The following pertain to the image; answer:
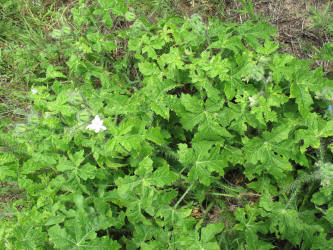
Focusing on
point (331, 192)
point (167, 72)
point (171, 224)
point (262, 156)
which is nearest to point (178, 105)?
point (167, 72)

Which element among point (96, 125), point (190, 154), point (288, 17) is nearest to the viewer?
point (96, 125)

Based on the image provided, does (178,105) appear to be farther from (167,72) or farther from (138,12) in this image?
(138,12)

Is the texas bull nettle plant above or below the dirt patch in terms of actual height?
below

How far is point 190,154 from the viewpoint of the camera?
111 inches

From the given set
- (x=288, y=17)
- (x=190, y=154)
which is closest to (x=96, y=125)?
(x=190, y=154)

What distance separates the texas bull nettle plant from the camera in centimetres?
276

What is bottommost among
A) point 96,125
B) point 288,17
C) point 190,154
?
point 190,154

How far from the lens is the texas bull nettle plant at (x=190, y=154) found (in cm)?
276

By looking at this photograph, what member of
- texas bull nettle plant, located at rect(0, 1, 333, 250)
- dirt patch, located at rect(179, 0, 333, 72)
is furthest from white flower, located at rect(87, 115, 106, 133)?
dirt patch, located at rect(179, 0, 333, 72)

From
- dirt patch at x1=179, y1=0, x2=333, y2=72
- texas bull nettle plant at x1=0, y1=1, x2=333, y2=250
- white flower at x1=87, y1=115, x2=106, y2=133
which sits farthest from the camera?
dirt patch at x1=179, y1=0, x2=333, y2=72

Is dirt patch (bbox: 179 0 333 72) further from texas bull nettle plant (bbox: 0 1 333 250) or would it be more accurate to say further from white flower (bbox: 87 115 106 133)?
white flower (bbox: 87 115 106 133)

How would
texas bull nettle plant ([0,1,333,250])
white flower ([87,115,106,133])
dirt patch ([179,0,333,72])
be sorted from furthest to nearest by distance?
dirt patch ([179,0,333,72]) → texas bull nettle plant ([0,1,333,250]) → white flower ([87,115,106,133])

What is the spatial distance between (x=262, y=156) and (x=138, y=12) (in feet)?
8.60

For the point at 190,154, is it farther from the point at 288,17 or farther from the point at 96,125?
the point at 288,17
